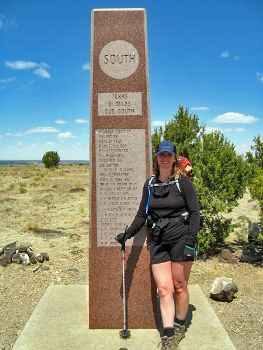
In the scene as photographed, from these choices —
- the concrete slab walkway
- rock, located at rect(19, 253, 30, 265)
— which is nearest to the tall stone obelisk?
the concrete slab walkway

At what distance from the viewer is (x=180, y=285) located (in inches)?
175

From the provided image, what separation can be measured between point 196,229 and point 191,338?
144 cm

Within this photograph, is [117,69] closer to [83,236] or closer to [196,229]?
Answer: [196,229]

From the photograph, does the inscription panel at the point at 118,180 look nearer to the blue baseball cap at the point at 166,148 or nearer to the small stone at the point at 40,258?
the blue baseball cap at the point at 166,148

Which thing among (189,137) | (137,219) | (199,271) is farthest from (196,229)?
(189,137)

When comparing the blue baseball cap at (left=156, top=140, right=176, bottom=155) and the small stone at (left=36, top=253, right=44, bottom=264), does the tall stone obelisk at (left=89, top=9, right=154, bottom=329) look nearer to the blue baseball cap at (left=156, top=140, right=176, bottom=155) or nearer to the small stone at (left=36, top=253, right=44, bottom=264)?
the blue baseball cap at (left=156, top=140, right=176, bottom=155)

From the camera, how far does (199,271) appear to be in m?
8.76

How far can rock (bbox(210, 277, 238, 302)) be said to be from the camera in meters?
6.81

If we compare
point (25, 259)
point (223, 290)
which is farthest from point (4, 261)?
point (223, 290)

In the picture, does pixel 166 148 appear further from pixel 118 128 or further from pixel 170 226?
pixel 118 128

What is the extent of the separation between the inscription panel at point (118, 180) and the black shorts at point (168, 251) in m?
0.64

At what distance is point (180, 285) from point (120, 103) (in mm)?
2150

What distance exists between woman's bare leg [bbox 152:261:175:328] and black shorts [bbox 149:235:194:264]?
0.06 m

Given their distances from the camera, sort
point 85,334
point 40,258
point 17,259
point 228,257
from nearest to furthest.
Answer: point 85,334, point 17,259, point 40,258, point 228,257
